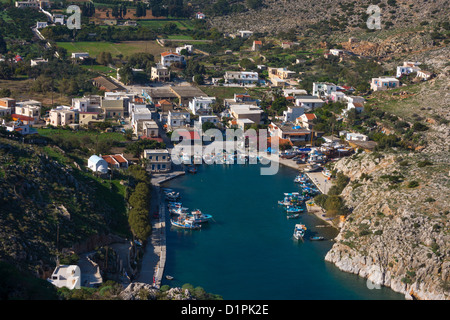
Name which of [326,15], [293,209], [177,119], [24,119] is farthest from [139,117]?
[326,15]

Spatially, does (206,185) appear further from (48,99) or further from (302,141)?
(48,99)

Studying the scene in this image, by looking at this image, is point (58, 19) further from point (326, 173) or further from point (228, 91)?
point (326, 173)

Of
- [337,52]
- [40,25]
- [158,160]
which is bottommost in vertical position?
[158,160]

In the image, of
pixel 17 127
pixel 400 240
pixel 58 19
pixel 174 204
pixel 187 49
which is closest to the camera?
pixel 400 240

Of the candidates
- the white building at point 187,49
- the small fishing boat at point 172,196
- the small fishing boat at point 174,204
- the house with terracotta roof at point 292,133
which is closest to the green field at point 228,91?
the house with terracotta roof at point 292,133

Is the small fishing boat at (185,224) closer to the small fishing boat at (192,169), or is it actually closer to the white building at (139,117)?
the small fishing boat at (192,169)

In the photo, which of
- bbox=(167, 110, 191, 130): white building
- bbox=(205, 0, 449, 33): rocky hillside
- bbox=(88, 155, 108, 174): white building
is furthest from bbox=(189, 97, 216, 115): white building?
bbox=(205, 0, 449, 33): rocky hillside
